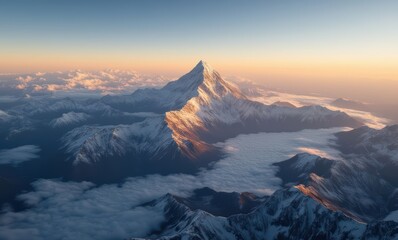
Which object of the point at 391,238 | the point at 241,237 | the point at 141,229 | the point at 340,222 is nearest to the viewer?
the point at 391,238

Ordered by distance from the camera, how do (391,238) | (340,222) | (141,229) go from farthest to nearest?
(141,229), (340,222), (391,238)

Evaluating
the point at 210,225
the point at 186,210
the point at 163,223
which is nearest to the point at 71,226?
the point at 163,223

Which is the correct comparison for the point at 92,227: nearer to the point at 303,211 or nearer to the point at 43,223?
the point at 43,223

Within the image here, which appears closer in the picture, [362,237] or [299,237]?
[362,237]

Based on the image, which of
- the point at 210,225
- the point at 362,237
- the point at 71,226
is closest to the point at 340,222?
the point at 362,237

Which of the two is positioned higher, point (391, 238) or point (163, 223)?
point (391, 238)

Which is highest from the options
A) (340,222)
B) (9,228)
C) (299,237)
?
(340,222)

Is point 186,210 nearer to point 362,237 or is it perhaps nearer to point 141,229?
point 141,229
